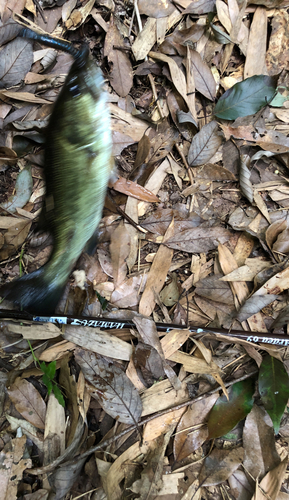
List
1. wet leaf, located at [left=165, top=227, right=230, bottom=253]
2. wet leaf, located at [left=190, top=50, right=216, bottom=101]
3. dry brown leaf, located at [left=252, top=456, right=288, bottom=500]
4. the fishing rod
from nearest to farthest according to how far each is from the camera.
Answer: dry brown leaf, located at [left=252, top=456, right=288, bottom=500] < the fishing rod < wet leaf, located at [left=165, top=227, right=230, bottom=253] < wet leaf, located at [left=190, top=50, right=216, bottom=101]

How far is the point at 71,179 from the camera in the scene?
144 cm

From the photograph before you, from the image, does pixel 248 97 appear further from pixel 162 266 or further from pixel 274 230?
pixel 162 266

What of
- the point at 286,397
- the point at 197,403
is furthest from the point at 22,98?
the point at 286,397

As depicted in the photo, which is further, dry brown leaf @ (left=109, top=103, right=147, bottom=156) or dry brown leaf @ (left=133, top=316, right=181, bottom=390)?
dry brown leaf @ (left=109, top=103, right=147, bottom=156)

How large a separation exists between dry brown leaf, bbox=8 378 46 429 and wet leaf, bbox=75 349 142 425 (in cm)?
29

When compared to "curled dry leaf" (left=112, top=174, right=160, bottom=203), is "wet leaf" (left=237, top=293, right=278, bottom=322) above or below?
below

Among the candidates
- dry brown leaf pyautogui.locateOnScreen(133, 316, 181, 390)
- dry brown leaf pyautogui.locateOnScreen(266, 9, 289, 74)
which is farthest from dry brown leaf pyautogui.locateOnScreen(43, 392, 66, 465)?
dry brown leaf pyautogui.locateOnScreen(266, 9, 289, 74)

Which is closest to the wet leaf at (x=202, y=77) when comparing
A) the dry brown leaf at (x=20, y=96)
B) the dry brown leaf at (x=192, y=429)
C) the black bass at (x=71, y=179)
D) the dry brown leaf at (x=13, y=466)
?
the black bass at (x=71, y=179)

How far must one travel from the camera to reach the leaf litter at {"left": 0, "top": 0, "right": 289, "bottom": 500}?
1378 mm

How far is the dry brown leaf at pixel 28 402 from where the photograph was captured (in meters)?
1.44

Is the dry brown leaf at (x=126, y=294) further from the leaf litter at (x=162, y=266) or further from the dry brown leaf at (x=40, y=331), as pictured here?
the dry brown leaf at (x=40, y=331)

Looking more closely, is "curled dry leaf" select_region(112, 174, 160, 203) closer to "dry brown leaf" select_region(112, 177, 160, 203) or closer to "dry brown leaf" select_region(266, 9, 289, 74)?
"dry brown leaf" select_region(112, 177, 160, 203)

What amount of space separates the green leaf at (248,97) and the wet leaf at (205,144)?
0.11 m

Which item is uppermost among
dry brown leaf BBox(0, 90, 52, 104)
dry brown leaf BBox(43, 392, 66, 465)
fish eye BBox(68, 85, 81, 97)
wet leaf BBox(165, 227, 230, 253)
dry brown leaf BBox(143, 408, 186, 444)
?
dry brown leaf BBox(0, 90, 52, 104)
